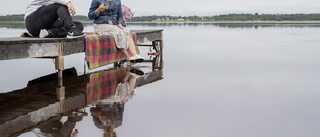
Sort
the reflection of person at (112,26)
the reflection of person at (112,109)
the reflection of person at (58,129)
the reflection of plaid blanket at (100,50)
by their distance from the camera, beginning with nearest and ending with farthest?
1. the reflection of person at (58,129)
2. the reflection of person at (112,109)
3. the reflection of plaid blanket at (100,50)
4. the reflection of person at (112,26)

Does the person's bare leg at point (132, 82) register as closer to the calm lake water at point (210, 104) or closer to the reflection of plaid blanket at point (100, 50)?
the calm lake water at point (210, 104)

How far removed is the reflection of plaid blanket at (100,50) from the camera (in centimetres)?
740

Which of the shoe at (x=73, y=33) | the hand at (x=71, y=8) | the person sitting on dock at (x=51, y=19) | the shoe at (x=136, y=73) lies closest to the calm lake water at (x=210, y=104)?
the shoe at (x=136, y=73)

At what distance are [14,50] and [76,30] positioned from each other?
1.29 metres

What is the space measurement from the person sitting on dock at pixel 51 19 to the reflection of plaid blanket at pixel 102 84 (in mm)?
876

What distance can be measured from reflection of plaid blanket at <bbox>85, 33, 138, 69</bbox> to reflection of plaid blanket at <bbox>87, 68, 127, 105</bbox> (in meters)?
0.24

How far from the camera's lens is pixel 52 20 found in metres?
6.53

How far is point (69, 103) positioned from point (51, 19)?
79.2 inches

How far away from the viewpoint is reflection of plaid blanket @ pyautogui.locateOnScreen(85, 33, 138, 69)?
7.40m

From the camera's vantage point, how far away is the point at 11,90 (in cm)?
595

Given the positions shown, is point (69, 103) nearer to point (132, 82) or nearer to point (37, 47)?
point (37, 47)

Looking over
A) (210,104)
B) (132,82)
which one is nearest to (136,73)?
(132,82)

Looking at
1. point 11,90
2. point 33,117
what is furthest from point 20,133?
point 11,90

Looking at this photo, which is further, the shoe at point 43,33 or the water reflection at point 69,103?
the shoe at point 43,33
